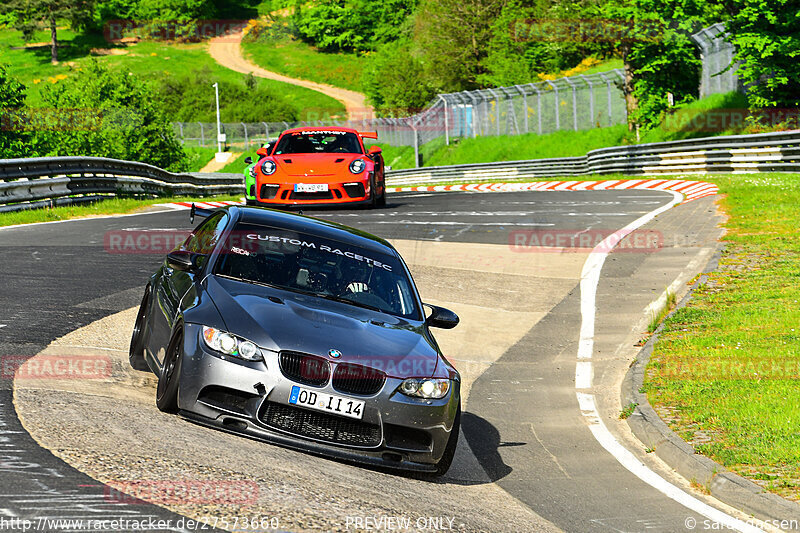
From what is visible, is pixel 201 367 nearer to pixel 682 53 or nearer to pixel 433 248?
pixel 433 248

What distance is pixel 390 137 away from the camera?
81.4m

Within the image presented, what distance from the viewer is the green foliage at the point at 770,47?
31719 millimetres

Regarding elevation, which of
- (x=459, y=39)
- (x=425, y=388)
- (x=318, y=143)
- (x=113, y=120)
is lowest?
(x=113, y=120)

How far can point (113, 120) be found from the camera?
63.2 meters

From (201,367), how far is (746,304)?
761cm

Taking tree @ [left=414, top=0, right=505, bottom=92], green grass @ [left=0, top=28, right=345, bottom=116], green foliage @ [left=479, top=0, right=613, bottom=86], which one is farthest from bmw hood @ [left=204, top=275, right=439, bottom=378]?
green grass @ [left=0, top=28, right=345, bottom=116]

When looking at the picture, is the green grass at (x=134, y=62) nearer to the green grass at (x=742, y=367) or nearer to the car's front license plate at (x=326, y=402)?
the green grass at (x=742, y=367)

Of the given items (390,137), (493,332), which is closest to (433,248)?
(493,332)

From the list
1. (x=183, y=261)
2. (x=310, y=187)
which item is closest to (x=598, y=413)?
(x=183, y=261)

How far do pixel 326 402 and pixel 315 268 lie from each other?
1.53m

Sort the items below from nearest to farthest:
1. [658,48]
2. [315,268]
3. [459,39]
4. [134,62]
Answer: [315,268] < [658,48] < [459,39] < [134,62]

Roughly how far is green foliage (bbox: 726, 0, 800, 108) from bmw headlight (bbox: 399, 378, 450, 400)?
28905 millimetres

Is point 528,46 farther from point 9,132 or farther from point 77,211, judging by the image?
point 77,211

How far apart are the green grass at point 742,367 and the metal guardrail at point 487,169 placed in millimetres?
14110
